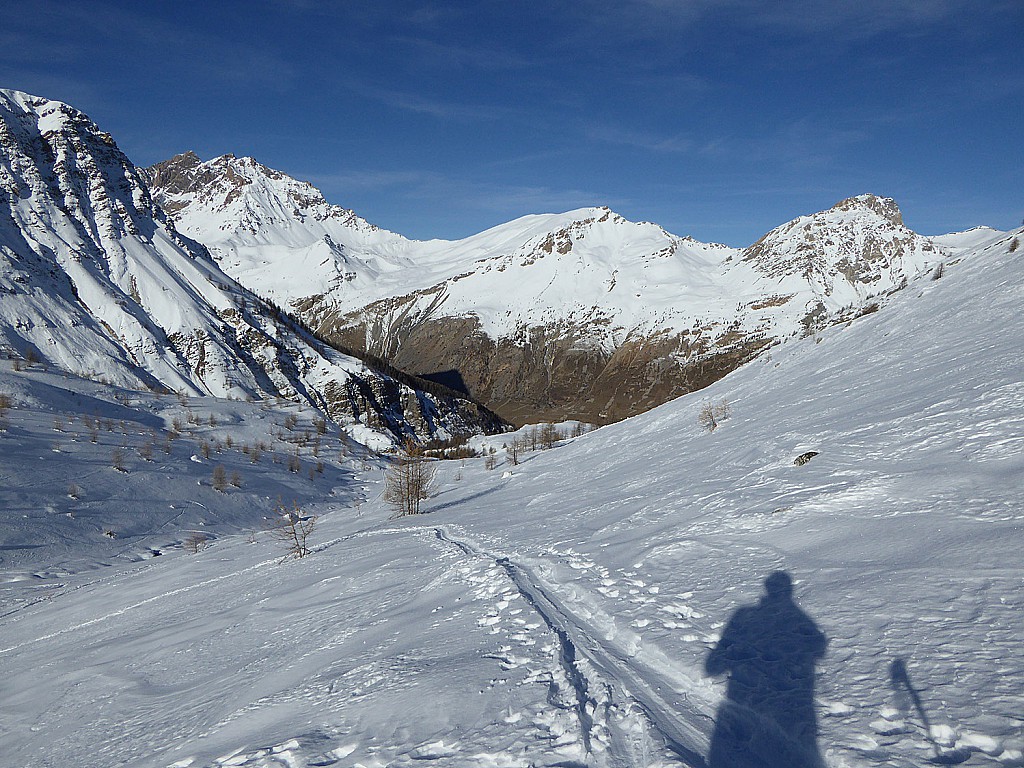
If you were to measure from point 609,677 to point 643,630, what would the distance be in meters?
1.27

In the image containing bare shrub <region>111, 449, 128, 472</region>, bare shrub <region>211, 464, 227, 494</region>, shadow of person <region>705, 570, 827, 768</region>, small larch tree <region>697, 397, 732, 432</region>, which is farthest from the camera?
bare shrub <region>211, 464, 227, 494</region>

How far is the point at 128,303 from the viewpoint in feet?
376

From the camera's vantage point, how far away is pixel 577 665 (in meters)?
6.60

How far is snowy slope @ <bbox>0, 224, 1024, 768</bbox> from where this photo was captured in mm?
5129

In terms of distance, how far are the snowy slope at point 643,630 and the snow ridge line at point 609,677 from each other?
0.10ft

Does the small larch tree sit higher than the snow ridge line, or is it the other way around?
the small larch tree

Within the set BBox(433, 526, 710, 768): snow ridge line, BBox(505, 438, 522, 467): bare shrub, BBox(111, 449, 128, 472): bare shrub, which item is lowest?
BBox(505, 438, 522, 467): bare shrub

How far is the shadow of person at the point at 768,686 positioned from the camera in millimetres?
4852

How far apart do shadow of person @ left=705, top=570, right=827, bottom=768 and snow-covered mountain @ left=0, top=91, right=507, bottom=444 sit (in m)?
104

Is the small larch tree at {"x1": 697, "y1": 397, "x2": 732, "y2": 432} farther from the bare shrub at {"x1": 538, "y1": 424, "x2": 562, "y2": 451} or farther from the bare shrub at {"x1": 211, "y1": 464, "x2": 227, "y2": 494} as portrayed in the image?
the bare shrub at {"x1": 538, "y1": 424, "x2": 562, "y2": 451}

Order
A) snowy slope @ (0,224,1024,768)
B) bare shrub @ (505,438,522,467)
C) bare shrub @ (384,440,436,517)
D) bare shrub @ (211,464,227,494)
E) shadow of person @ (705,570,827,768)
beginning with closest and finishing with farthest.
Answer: shadow of person @ (705,570,827,768)
snowy slope @ (0,224,1024,768)
bare shrub @ (384,440,436,517)
bare shrub @ (211,464,227,494)
bare shrub @ (505,438,522,467)

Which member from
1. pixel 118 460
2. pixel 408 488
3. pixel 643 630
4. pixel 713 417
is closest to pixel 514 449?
pixel 408 488

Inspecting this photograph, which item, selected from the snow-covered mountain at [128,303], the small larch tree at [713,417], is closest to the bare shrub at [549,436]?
the small larch tree at [713,417]

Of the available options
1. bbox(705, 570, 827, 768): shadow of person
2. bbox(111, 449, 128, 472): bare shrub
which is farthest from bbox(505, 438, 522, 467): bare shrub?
bbox(705, 570, 827, 768): shadow of person
